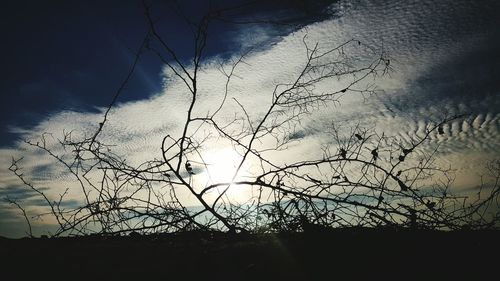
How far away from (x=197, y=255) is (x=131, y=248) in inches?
23.2

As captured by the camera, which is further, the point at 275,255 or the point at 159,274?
the point at 275,255

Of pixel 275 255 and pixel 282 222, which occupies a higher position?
pixel 282 222

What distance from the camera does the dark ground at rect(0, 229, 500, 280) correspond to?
1.70 meters

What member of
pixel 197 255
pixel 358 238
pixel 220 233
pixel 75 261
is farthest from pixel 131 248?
pixel 358 238

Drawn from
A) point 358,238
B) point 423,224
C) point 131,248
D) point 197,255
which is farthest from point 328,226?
point 131,248

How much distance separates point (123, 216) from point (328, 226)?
222 centimetres

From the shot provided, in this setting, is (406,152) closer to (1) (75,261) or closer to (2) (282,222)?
(2) (282,222)

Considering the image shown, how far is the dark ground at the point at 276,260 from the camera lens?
170cm

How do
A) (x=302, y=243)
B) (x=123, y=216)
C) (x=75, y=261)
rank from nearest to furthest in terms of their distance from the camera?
(x=75, y=261), (x=302, y=243), (x=123, y=216)

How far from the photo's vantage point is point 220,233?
314cm

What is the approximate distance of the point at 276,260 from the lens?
6.14 ft

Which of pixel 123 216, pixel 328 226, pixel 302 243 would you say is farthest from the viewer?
pixel 123 216

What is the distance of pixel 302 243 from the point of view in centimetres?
218

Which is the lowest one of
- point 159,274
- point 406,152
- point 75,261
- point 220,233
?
point 159,274
